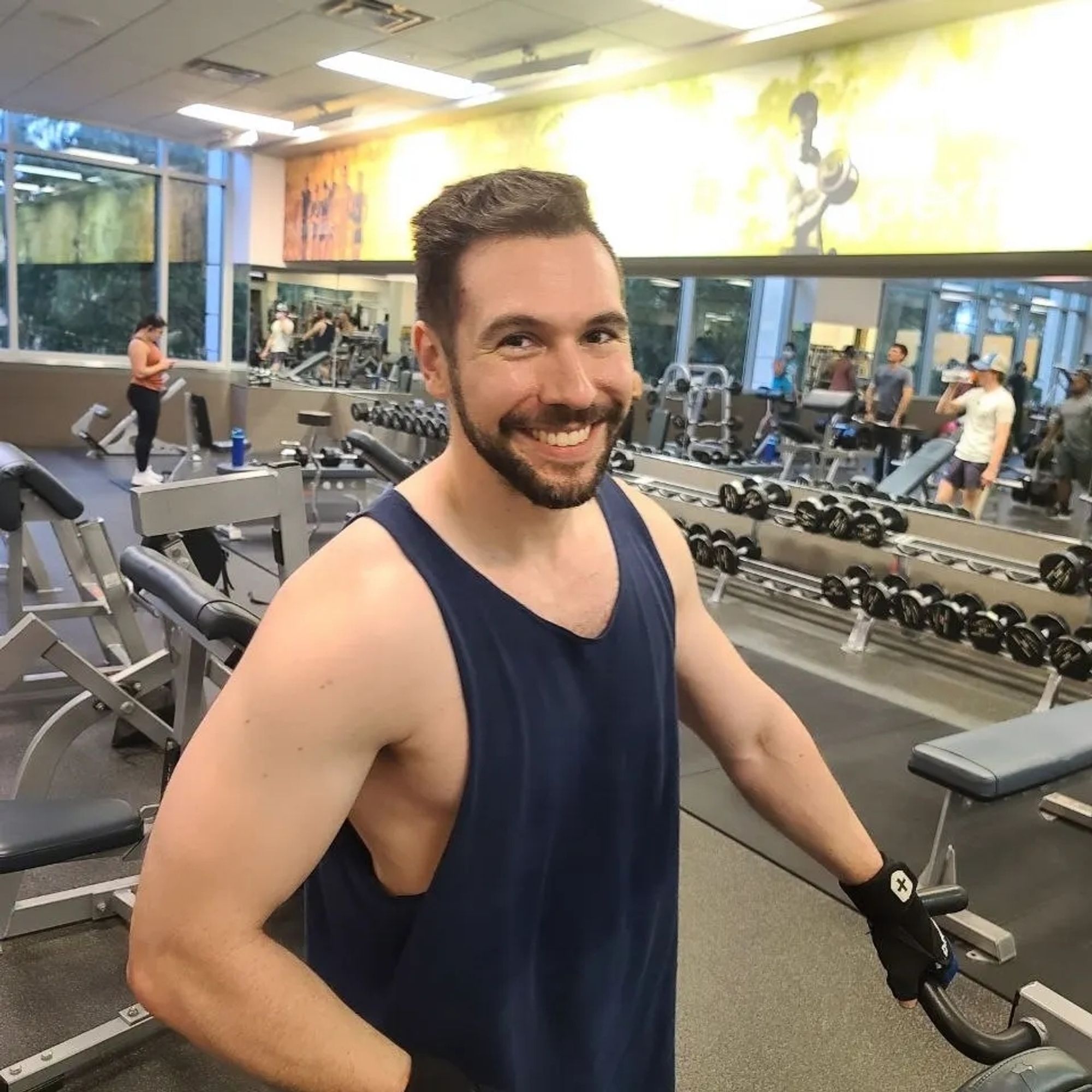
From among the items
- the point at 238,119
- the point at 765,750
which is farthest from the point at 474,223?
the point at 238,119

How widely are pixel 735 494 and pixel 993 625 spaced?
63.8 inches

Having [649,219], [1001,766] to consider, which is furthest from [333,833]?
[649,219]

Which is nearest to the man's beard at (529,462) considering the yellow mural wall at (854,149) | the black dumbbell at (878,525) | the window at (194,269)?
the yellow mural wall at (854,149)

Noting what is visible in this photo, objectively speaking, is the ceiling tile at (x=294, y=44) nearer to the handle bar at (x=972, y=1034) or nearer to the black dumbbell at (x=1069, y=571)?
the black dumbbell at (x=1069, y=571)

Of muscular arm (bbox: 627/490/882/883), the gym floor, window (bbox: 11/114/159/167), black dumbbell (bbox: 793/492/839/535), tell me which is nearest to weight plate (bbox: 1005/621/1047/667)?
the gym floor

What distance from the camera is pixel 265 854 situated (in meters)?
0.66

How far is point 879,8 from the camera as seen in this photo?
157 inches

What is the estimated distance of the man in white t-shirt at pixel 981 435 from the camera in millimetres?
4957

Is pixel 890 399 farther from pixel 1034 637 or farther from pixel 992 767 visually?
pixel 992 767

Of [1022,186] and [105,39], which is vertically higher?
[105,39]

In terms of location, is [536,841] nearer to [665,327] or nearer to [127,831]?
[127,831]

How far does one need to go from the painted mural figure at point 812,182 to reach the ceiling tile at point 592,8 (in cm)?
90

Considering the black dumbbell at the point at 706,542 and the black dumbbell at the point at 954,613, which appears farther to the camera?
the black dumbbell at the point at 706,542

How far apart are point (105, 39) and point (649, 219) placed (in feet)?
11.1
